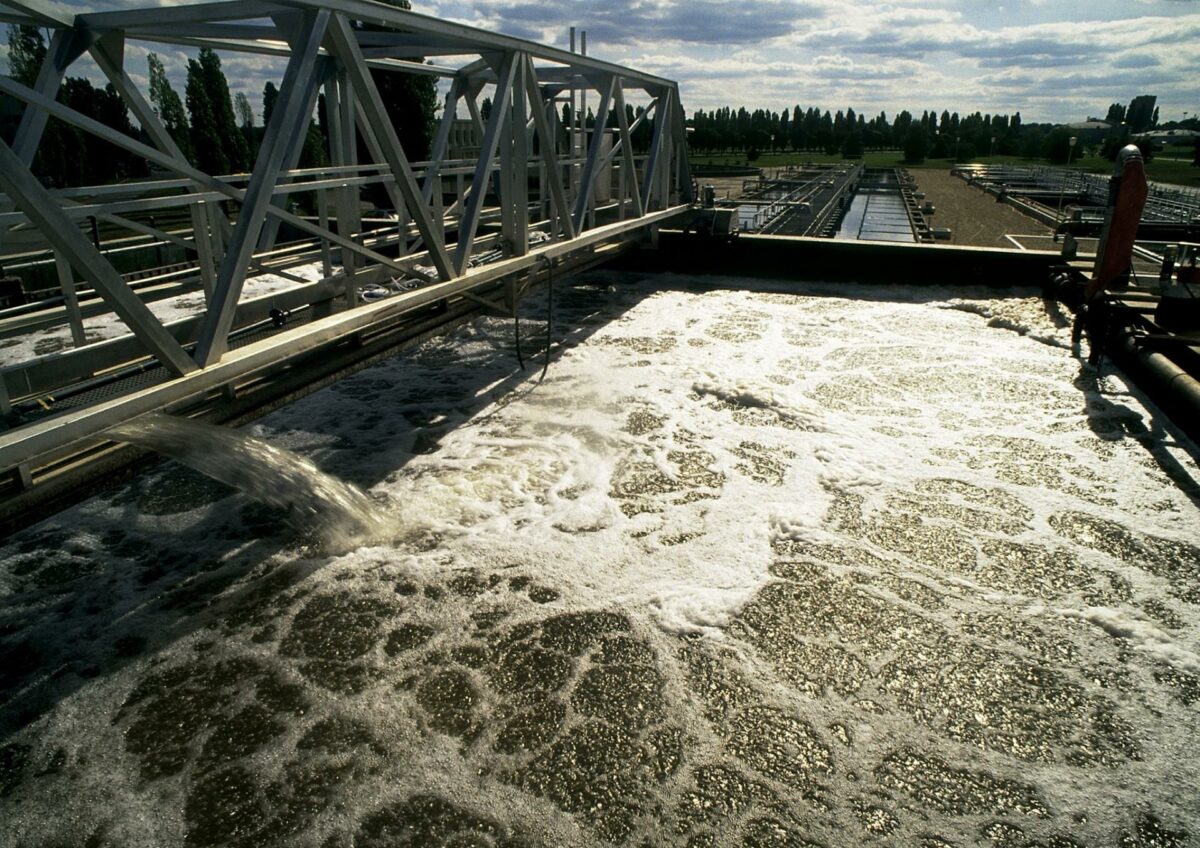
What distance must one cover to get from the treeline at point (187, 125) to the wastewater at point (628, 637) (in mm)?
25650

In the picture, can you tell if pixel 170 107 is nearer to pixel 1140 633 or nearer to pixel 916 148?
pixel 1140 633

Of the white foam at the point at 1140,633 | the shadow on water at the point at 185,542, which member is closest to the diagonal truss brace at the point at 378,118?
the shadow on water at the point at 185,542

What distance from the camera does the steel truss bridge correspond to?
3703 millimetres

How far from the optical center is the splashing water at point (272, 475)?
15.2 ft

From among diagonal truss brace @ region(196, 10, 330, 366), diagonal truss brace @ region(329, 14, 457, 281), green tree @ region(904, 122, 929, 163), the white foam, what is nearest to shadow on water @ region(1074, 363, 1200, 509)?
the white foam

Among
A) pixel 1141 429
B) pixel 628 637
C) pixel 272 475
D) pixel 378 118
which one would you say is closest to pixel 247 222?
pixel 378 118

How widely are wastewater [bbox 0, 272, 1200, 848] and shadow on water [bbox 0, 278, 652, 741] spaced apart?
29mm

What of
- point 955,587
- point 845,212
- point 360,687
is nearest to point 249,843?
point 360,687

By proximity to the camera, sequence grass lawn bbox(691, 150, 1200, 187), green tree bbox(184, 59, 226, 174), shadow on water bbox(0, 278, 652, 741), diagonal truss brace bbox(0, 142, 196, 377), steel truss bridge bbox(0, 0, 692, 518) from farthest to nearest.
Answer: grass lawn bbox(691, 150, 1200, 187) < green tree bbox(184, 59, 226, 174) < shadow on water bbox(0, 278, 652, 741) < steel truss bridge bbox(0, 0, 692, 518) < diagonal truss brace bbox(0, 142, 196, 377)

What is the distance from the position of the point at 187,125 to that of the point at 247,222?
1858 inches

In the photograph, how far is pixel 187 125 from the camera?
1697 inches

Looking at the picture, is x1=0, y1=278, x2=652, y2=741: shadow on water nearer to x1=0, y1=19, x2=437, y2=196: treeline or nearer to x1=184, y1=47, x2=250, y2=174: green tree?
x1=0, y1=19, x2=437, y2=196: treeline

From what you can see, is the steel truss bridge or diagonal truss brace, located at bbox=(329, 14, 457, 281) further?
diagonal truss brace, located at bbox=(329, 14, 457, 281)

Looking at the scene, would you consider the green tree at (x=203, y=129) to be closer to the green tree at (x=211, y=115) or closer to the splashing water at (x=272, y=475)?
the green tree at (x=211, y=115)
